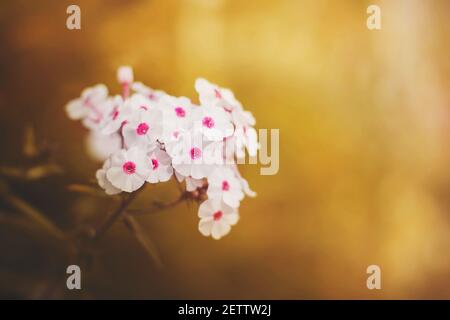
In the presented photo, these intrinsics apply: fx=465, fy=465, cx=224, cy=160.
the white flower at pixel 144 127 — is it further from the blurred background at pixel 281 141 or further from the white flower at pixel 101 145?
the blurred background at pixel 281 141

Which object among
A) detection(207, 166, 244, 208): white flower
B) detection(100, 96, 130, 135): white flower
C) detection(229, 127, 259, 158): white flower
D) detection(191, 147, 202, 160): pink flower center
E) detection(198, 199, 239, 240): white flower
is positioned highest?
detection(100, 96, 130, 135): white flower

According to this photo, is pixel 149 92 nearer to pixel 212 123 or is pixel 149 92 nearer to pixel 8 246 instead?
pixel 212 123

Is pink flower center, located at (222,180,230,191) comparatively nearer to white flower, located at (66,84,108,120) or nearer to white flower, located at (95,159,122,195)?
white flower, located at (95,159,122,195)

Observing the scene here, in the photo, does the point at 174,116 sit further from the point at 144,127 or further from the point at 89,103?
the point at 89,103

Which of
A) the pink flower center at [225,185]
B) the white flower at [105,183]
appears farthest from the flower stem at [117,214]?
the pink flower center at [225,185]

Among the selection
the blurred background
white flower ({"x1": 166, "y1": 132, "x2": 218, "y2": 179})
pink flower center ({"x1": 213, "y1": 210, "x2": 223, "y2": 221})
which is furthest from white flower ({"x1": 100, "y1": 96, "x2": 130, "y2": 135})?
the blurred background
